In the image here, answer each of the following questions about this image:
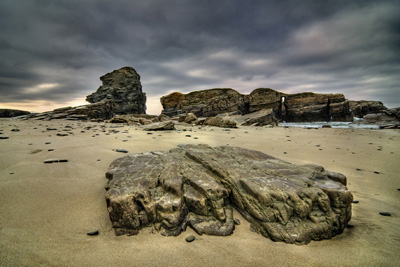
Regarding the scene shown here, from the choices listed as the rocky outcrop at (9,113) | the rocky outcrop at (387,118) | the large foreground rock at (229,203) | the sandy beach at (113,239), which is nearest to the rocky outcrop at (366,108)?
the rocky outcrop at (387,118)

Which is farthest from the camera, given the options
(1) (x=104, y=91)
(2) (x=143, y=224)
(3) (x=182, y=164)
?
(1) (x=104, y=91)

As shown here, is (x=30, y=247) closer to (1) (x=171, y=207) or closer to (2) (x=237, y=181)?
(1) (x=171, y=207)

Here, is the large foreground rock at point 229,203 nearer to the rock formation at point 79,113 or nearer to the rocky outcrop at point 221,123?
the rocky outcrop at point 221,123

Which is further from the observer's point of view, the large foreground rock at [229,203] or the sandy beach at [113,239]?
the large foreground rock at [229,203]

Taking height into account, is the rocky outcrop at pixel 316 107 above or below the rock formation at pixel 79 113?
above

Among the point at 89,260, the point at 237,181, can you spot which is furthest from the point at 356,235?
the point at 89,260

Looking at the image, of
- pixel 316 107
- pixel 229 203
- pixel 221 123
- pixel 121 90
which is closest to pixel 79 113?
pixel 221 123

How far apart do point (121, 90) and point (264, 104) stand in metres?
32.5

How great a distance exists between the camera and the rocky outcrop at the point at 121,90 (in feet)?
126

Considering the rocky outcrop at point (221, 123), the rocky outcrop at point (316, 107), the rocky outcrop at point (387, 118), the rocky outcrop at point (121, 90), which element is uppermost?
the rocky outcrop at point (121, 90)

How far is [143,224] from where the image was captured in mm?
1689

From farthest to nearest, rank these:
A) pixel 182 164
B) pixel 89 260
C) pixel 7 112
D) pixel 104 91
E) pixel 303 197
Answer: pixel 104 91 → pixel 7 112 → pixel 182 164 → pixel 303 197 → pixel 89 260

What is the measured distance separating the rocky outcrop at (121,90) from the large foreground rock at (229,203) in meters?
41.5

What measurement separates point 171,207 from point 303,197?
142 centimetres
